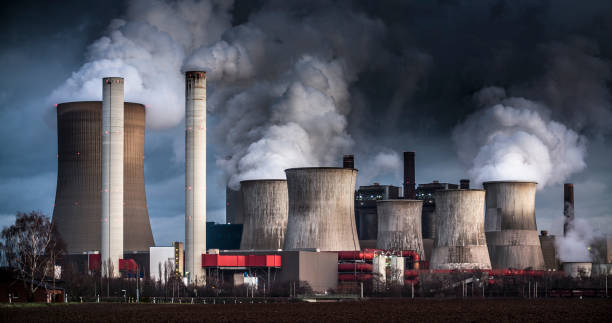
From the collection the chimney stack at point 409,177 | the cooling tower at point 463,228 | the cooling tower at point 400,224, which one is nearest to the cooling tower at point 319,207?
the cooling tower at point 463,228

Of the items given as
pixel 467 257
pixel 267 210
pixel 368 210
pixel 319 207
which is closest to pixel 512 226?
pixel 467 257

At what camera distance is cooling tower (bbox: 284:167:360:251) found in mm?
65688

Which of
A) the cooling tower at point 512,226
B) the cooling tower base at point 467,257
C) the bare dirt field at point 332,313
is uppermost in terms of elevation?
the cooling tower at point 512,226

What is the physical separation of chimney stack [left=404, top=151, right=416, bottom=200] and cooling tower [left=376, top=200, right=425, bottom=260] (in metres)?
16.4

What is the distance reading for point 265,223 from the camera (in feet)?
231

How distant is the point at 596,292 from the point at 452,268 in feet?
34.5

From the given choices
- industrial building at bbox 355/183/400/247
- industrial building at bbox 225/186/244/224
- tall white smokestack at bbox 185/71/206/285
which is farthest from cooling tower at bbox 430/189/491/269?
industrial building at bbox 355/183/400/247

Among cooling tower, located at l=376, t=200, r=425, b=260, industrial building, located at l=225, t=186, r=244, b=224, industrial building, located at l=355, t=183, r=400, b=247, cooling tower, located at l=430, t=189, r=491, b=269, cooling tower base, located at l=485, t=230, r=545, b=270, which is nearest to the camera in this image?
cooling tower, located at l=430, t=189, r=491, b=269

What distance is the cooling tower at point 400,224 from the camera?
247ft

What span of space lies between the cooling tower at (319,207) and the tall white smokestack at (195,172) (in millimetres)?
5765

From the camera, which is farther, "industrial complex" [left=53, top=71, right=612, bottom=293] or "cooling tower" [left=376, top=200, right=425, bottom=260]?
"cooling tower" [left=376, top=200, right=425, bottom=260]

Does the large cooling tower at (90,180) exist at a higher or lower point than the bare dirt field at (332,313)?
higher

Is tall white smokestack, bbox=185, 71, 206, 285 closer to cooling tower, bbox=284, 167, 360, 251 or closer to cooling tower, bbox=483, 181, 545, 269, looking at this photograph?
cooling tower, bbox=284, 167, 360, 251

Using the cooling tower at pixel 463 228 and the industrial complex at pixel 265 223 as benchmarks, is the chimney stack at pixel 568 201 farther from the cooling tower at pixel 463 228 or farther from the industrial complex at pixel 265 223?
the cooling tower at pixel 463 228
